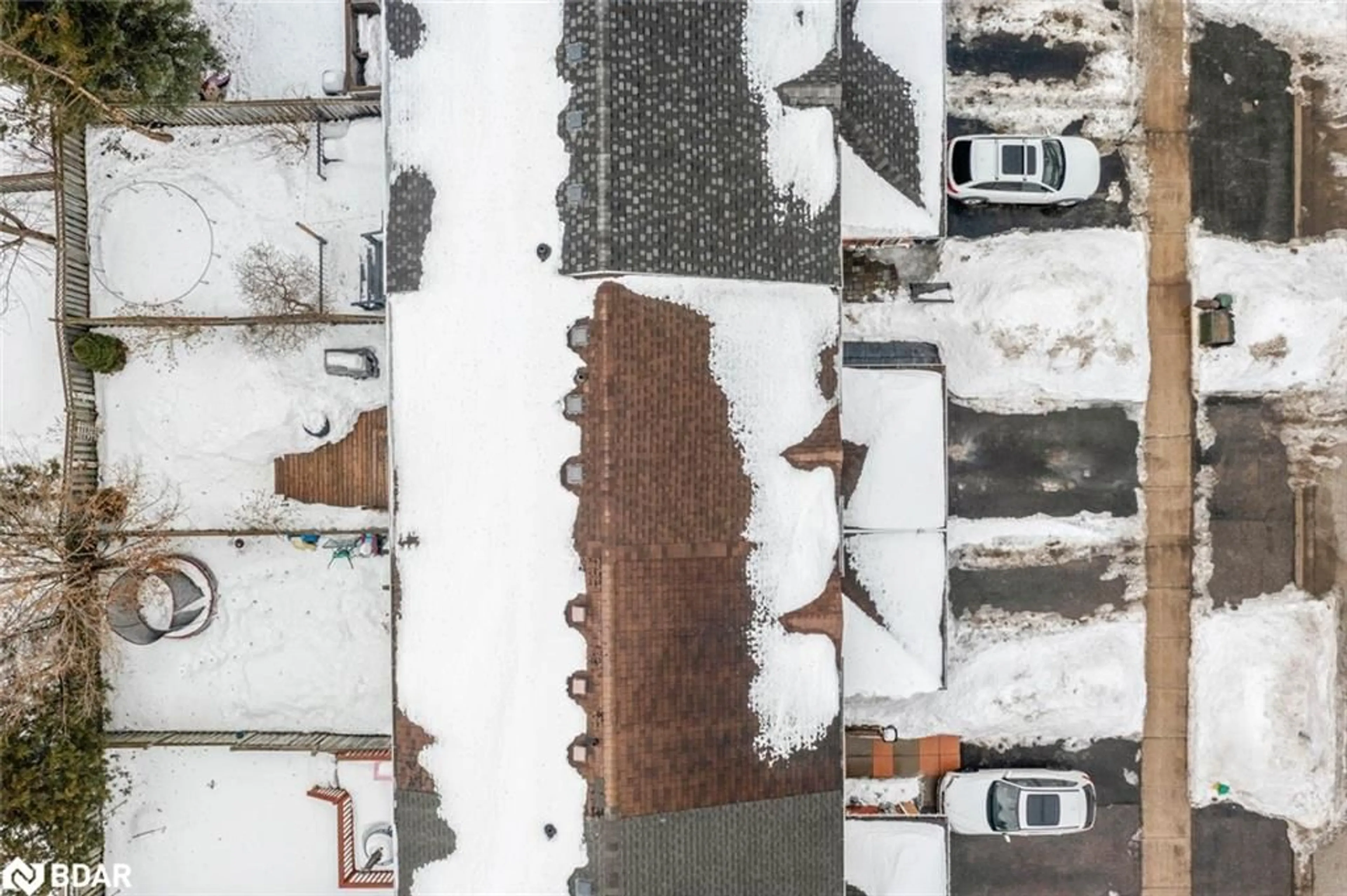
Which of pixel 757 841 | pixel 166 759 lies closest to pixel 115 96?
pixel 166 759

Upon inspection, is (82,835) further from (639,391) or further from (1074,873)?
(1074,873)

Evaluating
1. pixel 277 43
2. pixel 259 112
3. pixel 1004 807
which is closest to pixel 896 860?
pixel 1004 807

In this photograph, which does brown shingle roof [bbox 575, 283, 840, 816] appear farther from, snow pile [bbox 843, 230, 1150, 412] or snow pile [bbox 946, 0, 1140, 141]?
snow pile [bbox 946, 0, 1140, 141]

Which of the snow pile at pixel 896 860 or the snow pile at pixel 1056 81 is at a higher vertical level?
the snow pile at pixel 1056 81

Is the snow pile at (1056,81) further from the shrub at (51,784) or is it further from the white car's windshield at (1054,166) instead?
the shrub at (51,784)

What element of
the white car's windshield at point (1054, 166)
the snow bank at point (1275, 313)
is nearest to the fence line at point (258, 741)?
the white car's windshield at point (1054, 166)

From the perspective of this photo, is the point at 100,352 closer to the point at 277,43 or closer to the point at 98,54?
the point at 98,54
